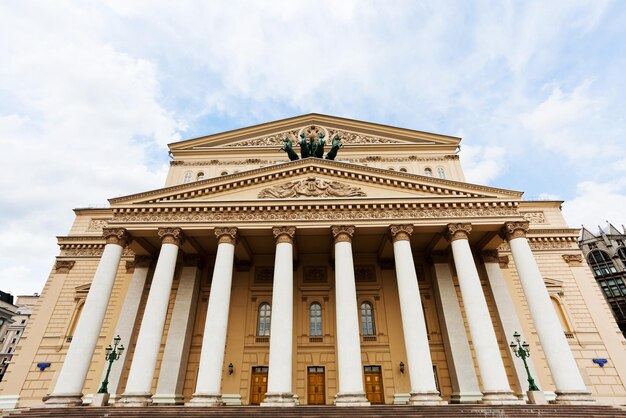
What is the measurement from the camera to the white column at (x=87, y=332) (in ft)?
49.7

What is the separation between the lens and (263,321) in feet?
73.6

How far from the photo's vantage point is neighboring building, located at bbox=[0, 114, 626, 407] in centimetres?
1599

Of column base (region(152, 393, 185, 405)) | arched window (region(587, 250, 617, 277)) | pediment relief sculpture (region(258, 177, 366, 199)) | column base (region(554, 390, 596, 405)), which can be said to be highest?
arched window (region(587, 250, 617, 277))

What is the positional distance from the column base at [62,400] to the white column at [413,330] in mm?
13998

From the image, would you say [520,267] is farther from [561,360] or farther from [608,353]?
[608,353]

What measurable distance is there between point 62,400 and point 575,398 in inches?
824

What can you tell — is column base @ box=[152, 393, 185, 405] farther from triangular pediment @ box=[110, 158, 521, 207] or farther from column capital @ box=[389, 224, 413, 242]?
column capital @ box=[389, 224, 413, 242]

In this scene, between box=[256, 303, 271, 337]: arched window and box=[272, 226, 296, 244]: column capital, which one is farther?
box=[256, 303, 271, 337]: arched window

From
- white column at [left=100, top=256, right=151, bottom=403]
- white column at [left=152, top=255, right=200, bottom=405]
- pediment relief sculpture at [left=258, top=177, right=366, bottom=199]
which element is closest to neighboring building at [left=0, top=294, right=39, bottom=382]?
white column at [left=100, top=256, right=151, bottom=403]

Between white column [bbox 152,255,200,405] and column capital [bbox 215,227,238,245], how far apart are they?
4.69 metres

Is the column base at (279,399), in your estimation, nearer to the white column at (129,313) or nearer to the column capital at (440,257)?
the white column at (129,313)

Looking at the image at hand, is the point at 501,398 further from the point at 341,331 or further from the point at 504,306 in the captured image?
the point at 504,306

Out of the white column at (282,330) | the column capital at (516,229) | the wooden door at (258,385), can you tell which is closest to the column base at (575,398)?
the column capital at (516,229)

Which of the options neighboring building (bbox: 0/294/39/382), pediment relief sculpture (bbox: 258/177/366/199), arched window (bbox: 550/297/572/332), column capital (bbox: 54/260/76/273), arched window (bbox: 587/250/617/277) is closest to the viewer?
pediment relief sculpture (bbox: 258/177/366/199)
